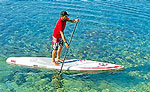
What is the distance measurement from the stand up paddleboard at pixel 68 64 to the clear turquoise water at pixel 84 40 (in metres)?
0.34

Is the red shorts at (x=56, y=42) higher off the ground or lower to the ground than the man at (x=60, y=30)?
lower

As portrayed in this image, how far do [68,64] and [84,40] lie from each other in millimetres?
3740

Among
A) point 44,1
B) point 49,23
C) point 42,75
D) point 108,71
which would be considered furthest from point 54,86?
point 44,1

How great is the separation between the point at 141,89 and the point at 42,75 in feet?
17.8

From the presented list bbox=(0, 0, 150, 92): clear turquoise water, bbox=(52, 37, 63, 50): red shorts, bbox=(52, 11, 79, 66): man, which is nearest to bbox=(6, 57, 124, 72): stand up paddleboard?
bbox=(0, 0, 150, 92): clear turquoise water

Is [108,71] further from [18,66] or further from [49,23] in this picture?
[49,23]

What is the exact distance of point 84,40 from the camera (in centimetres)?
1466

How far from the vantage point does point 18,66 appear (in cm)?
1135

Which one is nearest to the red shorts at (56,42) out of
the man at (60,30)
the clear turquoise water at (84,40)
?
the man at (60,30)

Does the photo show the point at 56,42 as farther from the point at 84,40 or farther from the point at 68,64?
the point at 84,40

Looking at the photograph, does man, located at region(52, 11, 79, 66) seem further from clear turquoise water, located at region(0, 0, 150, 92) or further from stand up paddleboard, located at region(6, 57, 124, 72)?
clear turquoise water, located at region(0, 0, 150, 92)

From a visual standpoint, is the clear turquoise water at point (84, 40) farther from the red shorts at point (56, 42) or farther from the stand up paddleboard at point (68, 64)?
the red shorts at point (56, 42)

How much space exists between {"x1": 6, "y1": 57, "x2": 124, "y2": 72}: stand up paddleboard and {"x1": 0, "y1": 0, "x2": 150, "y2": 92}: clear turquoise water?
1.10 feet

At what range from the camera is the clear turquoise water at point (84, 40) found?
10195 millimetres
